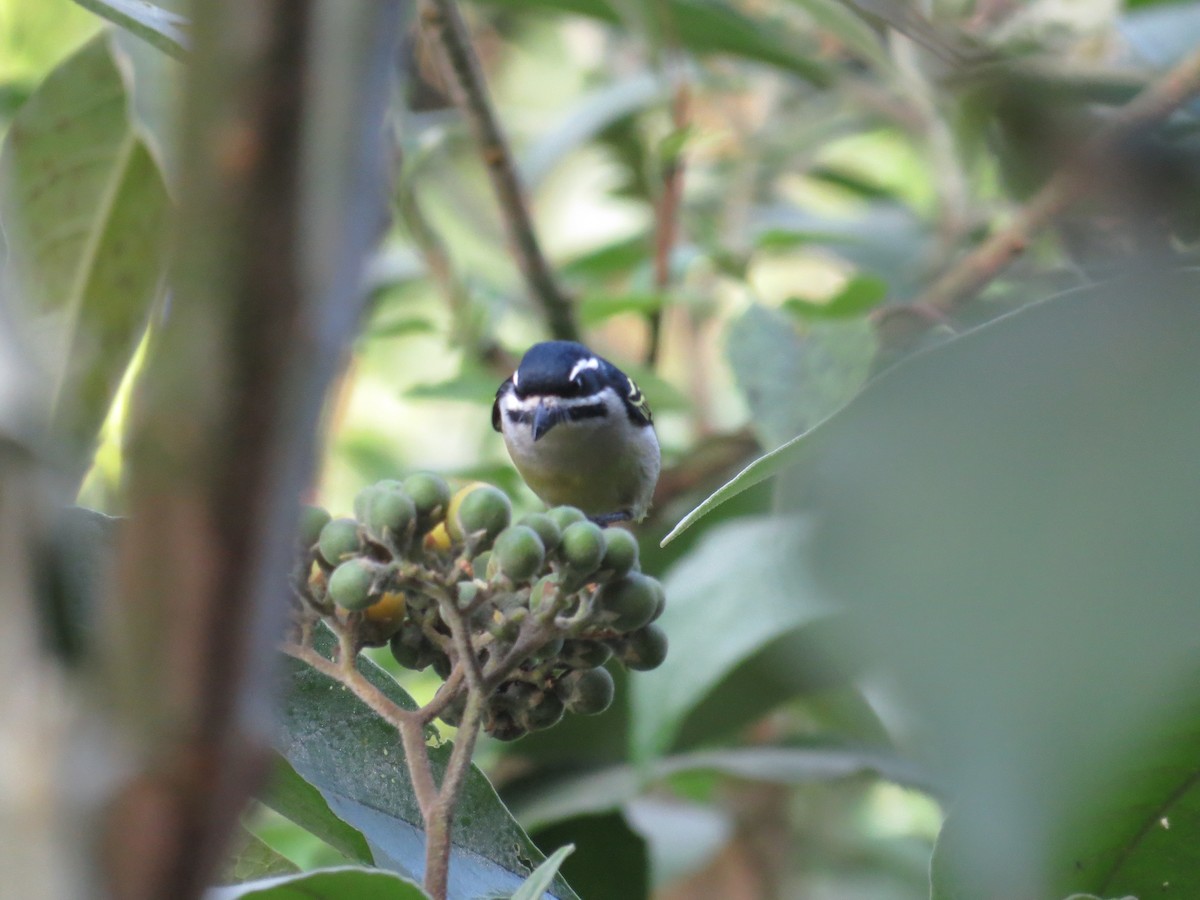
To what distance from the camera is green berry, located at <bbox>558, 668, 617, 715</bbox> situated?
1249 mm

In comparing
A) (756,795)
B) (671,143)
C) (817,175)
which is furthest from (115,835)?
(817,175)

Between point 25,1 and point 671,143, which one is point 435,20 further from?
point 25,1

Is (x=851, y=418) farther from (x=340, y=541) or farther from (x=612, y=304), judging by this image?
(x=612, y=304)

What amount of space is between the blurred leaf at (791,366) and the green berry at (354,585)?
959 millimetres

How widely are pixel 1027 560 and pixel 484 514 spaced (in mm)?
781

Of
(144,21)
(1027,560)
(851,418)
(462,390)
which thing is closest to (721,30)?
(462,390)

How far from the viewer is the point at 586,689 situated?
1.25 meters

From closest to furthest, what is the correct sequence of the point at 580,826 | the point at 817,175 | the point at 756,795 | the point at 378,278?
1. the point at 580,826
2. the point at 756,795
3. the point at 378,278
4. the point at 817,175

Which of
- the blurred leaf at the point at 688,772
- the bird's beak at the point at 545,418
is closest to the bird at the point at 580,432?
the bird's beak at the point at 545,418

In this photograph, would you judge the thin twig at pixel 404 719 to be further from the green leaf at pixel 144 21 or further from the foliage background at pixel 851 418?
the green leaf at pixel 144 21

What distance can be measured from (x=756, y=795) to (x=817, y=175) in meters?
2.02

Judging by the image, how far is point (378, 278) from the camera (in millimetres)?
3180

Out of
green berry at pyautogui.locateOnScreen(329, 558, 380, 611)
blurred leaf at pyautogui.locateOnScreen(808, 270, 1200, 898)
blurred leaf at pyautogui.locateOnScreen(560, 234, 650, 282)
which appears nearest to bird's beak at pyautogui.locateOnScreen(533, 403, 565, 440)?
blurred leaf at pyautogui.locateOnScreen(560, 234, 650, 282)

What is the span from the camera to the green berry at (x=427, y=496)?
46.8 inches
